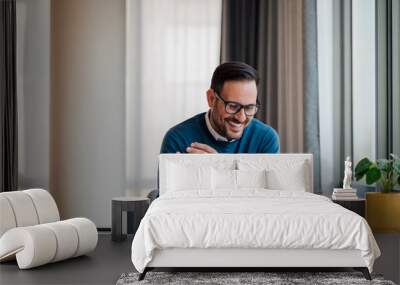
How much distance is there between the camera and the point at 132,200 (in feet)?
19.7

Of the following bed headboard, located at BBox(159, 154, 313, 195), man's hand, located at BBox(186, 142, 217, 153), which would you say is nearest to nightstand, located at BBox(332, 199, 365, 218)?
bed headboard, located at BBox(159, 154, 313, 195)

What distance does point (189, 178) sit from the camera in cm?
572

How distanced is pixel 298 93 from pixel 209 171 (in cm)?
151

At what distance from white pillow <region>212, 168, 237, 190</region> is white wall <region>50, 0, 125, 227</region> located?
1.54m

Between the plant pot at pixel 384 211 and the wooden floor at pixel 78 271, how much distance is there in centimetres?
262

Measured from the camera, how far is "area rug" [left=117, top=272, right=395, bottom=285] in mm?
4137

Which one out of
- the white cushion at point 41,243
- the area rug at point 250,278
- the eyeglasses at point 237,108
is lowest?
the area rug at point 250,278

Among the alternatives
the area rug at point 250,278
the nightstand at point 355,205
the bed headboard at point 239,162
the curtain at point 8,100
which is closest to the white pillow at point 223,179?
the bed headboard at point 239,162

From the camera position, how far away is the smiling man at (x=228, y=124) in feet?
20.8

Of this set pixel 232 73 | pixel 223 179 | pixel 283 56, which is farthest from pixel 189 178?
pixel 283 56

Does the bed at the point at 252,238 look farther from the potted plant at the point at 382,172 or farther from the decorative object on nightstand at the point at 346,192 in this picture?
the potted plant at the point at 382,172

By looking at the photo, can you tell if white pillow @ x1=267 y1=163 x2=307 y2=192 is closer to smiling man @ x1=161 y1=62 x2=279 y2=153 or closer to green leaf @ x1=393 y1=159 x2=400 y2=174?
smiling man @ x1=161 y1=62 x2=279 y2=153

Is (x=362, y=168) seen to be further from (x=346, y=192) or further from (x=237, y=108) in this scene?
(x=237, y=108)

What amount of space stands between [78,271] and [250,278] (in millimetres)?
1241
